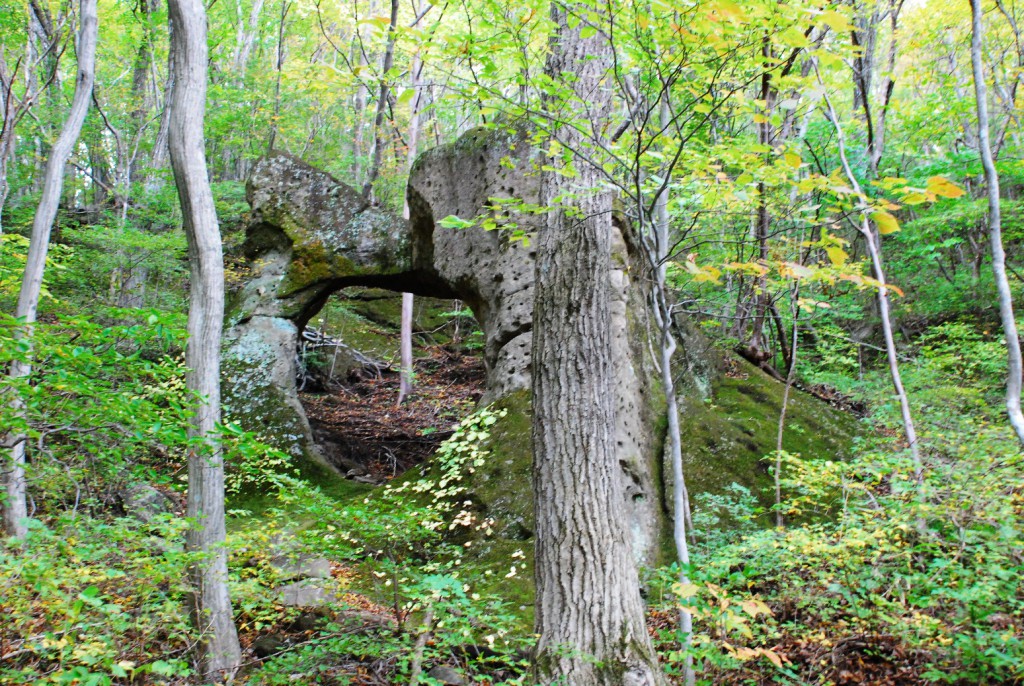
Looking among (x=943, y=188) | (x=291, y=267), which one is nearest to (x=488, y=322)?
(x=291, y=267)

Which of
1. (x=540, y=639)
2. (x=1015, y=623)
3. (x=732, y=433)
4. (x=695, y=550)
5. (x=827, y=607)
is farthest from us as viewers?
(x=732, y=433)

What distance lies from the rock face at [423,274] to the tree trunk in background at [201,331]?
226cm

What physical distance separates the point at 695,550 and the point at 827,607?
965 millimetres

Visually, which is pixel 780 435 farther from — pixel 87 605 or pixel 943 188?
pixel 87 605

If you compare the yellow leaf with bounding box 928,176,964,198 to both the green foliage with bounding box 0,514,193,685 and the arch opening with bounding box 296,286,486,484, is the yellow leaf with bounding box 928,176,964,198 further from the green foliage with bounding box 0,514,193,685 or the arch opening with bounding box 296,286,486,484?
the arch opening with bounding box 296,286,486,484

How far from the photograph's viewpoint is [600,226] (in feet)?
12.1

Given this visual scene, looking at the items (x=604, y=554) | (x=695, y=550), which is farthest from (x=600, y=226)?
(x=695, y=550)

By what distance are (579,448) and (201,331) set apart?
295 cm

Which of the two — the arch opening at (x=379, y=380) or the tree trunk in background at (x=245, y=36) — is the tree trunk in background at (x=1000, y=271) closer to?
the arch opening at (x=379, y=380)

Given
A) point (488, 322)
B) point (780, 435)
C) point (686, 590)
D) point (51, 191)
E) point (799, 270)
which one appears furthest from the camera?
point (488, 322)

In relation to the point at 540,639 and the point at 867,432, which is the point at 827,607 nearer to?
the point at 540,639

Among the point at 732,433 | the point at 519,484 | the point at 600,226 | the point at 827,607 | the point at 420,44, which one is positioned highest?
the point at 420,44

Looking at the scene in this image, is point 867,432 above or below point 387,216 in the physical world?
below

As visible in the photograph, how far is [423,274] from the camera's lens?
8.34 metres
